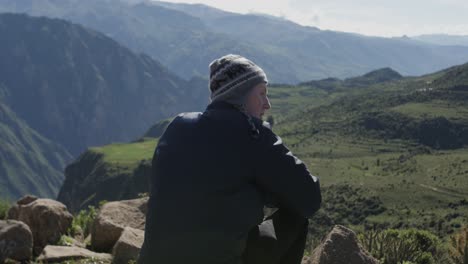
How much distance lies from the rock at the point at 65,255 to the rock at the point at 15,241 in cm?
30

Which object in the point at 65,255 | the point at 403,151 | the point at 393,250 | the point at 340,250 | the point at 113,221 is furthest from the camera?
the point at 403,151

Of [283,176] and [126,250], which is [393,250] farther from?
[283,176]

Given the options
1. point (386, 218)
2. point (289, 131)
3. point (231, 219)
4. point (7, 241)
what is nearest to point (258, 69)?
point (231, 219)

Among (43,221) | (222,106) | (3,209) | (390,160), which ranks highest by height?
(222,106)

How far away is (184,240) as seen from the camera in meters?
4.70

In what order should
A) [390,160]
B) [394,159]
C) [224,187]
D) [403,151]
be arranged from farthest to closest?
1. [403,151]
2. [394,159]
3. [390,160]
4. [224,187]

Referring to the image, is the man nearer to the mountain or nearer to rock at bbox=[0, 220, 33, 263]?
rock at bbox=[0, 220, 33, 263]

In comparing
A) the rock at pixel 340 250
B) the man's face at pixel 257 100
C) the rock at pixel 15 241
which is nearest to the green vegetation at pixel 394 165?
the rock at pixel 340 250

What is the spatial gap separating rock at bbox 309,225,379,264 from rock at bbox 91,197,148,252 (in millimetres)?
4967

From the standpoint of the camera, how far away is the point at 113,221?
37.8 ft

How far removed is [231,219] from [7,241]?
633 centimetres

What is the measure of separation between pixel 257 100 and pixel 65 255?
243 inches

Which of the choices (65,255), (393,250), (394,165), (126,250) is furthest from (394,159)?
(65,255)

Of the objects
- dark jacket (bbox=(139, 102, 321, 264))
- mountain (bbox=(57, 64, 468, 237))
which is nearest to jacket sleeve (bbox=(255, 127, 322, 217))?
dark jacket (bbox=(139, 102, 321, 264))
